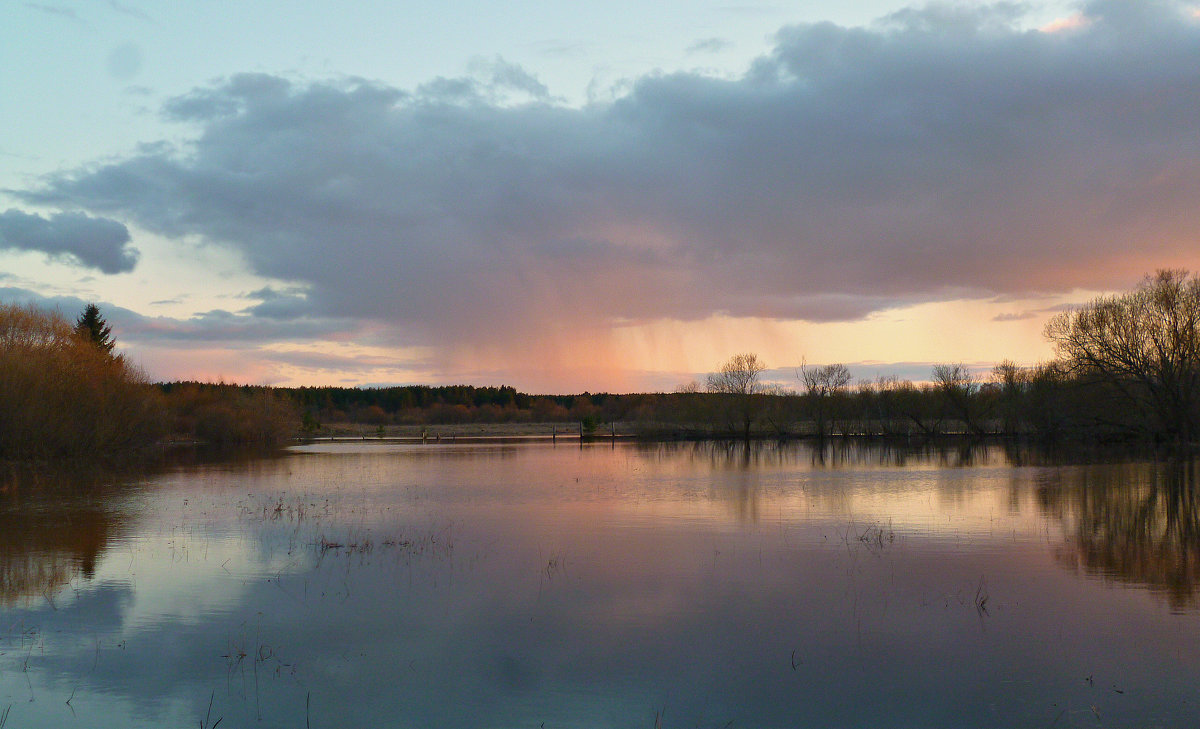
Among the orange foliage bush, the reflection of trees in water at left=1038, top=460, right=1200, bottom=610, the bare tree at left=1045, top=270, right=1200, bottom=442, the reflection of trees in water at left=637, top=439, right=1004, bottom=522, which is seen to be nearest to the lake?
the reflection of trees in water at left=1038, top=460, right=1200, bottom=610

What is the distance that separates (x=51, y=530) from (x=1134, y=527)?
21.9 m

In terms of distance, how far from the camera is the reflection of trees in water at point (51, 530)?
11.6 m

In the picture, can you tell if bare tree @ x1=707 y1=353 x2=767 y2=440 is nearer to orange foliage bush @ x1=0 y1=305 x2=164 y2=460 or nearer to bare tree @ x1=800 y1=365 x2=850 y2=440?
bare tree @ x1=800 y1=365 x2=850 y2=440

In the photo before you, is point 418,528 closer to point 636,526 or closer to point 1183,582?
point 636,526

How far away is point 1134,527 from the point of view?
1566cm

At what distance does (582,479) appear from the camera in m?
29.1

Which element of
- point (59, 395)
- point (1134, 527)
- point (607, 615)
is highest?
point (59, 395)

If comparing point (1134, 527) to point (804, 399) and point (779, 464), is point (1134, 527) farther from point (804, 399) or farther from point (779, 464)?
point (804, 399)

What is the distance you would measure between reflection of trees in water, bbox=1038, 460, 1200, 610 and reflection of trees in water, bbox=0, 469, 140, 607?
593 inches

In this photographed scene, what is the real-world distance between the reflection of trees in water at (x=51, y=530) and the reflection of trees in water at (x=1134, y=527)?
15.1 m

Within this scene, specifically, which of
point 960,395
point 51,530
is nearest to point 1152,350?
point 960,395

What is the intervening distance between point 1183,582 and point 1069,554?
7.13ft

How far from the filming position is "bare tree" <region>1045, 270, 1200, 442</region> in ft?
142

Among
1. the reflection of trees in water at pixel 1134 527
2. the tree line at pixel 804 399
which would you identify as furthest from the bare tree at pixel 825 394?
the reflection of trees in water at pixel 1134 527
